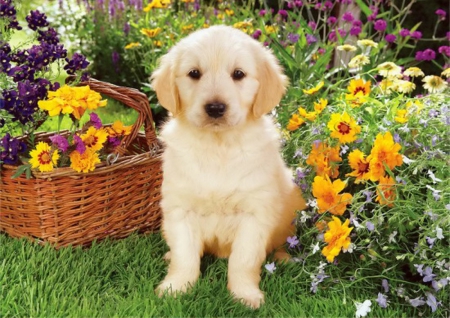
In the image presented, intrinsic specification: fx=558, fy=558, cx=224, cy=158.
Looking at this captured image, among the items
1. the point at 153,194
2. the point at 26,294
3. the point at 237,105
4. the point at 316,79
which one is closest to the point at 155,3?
the point at 316,79

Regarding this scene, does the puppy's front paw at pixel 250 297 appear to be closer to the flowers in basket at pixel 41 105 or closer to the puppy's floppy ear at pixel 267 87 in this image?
the puppy's floppy ear at pixel 267 87

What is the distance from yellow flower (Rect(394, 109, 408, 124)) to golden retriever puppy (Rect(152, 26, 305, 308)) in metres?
0.55

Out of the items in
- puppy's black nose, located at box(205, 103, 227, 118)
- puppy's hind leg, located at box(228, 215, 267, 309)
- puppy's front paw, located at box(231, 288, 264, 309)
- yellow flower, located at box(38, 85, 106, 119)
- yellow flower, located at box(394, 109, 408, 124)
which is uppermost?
puppy's black nose, located at box(205, 103, 227, 118)

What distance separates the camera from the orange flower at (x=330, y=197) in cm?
242

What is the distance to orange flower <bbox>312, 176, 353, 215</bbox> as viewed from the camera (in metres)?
2.42

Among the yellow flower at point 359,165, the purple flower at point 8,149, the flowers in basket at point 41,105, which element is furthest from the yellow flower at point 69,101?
the yellow flower at point 359,165

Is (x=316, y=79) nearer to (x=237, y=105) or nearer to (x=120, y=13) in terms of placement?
(x=237, y=105)

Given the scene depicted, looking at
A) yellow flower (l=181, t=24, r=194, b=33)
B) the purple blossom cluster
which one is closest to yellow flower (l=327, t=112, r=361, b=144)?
the purple blossom cluster

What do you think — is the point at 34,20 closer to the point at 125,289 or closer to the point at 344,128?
the point at 125,289

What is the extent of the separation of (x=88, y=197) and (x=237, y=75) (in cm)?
104

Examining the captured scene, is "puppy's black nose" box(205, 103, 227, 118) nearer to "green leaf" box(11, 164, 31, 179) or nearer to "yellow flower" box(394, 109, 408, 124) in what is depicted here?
"yellow flower" box(394, 109, 408, 124)

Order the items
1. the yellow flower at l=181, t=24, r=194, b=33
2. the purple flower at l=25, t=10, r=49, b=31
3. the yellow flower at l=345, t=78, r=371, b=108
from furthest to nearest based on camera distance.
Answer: the yellow flower at l=181, t=24, r=194, b=33, the purple flower at l=25, t=10, r=49, b=31, the yellow flower at l=345, t=78, r=371, b=108

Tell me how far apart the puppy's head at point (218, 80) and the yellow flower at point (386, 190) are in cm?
58

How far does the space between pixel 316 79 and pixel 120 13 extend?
2946mm
